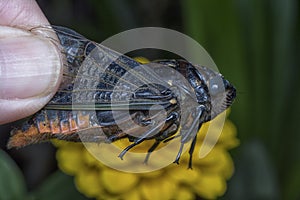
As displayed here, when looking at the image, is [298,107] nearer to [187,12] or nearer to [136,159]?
[187,12]

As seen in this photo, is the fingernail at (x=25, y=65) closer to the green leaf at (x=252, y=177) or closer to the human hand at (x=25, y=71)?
the human hand at (x=25, y=71)

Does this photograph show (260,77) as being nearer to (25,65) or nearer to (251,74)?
(251,74)

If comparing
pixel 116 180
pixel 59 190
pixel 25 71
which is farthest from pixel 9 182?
pixel 25 71

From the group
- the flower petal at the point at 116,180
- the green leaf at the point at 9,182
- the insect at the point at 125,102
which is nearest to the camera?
the insect at the point at 125,102

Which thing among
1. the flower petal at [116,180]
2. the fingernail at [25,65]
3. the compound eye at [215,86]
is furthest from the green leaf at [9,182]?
the compound eye at [215,86]

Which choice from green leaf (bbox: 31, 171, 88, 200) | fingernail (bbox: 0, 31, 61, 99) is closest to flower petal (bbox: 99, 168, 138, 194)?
green leaf (bbox: 31, 171, 88, 200)

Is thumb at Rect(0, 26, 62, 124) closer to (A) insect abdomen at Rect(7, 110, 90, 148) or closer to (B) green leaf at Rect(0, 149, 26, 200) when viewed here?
(A) insect abdomen at Rect(7, 110, 90, 148)
